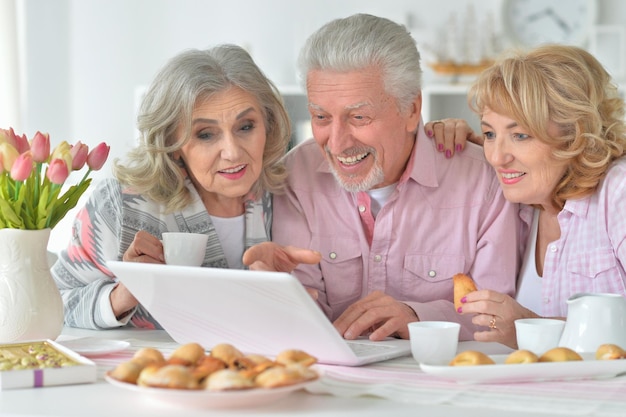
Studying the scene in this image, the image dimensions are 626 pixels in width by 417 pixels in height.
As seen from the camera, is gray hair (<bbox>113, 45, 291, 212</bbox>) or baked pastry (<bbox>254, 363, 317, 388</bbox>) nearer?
baked pastry (<bbox>254, 363, 317, 388</bbox>)

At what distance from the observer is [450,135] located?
2.33 m

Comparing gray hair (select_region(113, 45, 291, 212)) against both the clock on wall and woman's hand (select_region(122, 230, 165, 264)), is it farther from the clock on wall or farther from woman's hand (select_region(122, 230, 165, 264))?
the clock on wall

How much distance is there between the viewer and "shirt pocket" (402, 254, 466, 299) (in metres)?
2.21

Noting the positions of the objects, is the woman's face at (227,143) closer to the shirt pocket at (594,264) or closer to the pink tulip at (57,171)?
the pink tulip at (57,171)

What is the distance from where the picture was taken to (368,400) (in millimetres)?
1339

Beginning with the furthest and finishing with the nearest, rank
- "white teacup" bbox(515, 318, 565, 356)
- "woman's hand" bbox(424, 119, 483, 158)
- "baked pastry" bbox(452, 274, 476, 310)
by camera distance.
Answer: "woman's hand" bbox(424, 119, 483, 158)
"baked pastry" bbox(452, 274, 476, 310)
"white teacup" bbox(515, 318, 565, 356)

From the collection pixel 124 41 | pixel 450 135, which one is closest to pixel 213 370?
pixel 450 135

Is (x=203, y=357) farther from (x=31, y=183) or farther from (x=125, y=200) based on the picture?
(x=125, y=200)

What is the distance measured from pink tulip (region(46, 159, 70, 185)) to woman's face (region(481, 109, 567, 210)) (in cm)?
92

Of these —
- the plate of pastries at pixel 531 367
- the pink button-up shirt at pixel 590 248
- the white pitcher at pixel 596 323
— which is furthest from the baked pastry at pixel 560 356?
the pink button-up shirt at pixel 590 248

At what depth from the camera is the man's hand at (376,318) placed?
6.03 feet

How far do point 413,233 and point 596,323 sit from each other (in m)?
0.74

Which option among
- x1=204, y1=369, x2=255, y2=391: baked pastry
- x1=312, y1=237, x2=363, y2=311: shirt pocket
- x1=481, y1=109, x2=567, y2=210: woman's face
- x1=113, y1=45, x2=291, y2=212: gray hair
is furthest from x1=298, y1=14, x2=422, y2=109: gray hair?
x1=204, y1=369, x2=255, y2=391: baked pastry

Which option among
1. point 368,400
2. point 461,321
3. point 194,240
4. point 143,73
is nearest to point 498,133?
point 461,321
